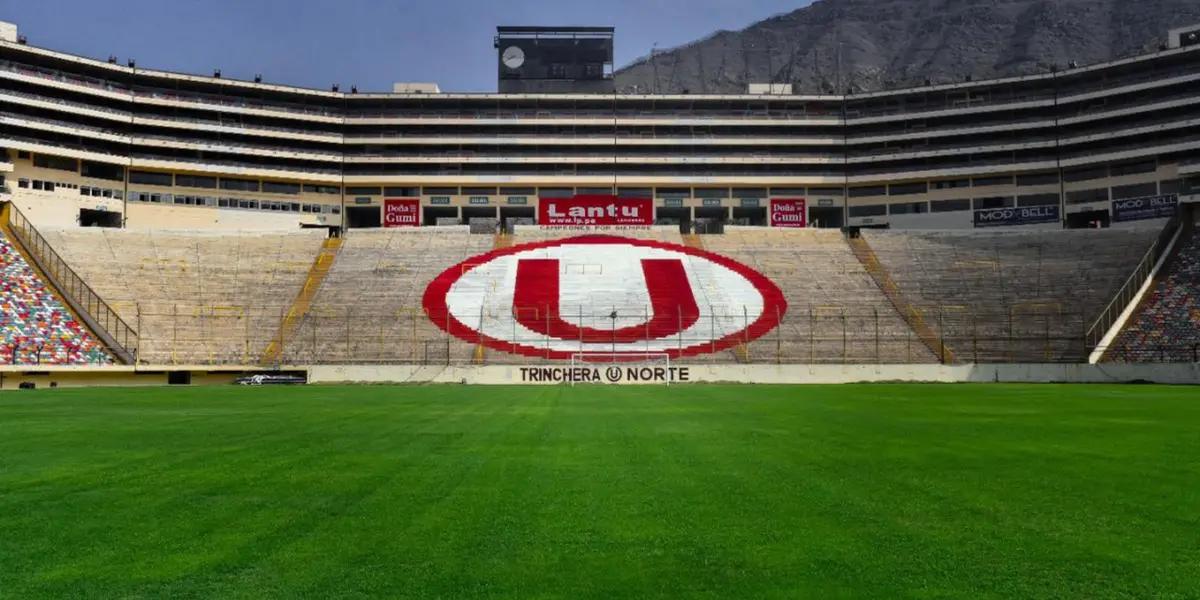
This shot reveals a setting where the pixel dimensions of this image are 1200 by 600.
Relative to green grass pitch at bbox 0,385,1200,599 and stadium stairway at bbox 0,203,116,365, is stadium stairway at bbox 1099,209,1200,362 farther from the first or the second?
stadium stairway at bbox 0,203,116,365

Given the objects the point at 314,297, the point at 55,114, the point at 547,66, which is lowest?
the point at 314,297

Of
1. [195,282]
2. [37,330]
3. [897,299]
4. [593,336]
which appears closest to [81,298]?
[37,330]

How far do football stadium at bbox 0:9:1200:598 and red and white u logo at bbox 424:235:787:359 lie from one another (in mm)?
334

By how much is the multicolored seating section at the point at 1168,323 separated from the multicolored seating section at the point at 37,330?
2174 inches

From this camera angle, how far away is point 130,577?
5539 millimetres

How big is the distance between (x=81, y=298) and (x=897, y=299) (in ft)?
166

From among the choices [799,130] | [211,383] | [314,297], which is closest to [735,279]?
[314,297]

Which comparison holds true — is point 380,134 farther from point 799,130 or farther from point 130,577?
point 130,577

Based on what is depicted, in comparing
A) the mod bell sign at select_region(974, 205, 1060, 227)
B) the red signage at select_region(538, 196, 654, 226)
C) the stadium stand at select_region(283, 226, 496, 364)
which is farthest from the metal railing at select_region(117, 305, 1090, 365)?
the mod bell sign at select_region(974, 205, 1060, 227)

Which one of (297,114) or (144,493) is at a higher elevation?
(297,114)

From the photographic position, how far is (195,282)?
57.8 m

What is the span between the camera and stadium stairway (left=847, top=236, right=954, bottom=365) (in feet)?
170

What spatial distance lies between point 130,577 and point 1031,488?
7.87 m

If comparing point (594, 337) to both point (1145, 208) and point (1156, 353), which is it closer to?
point (1156, 353)
